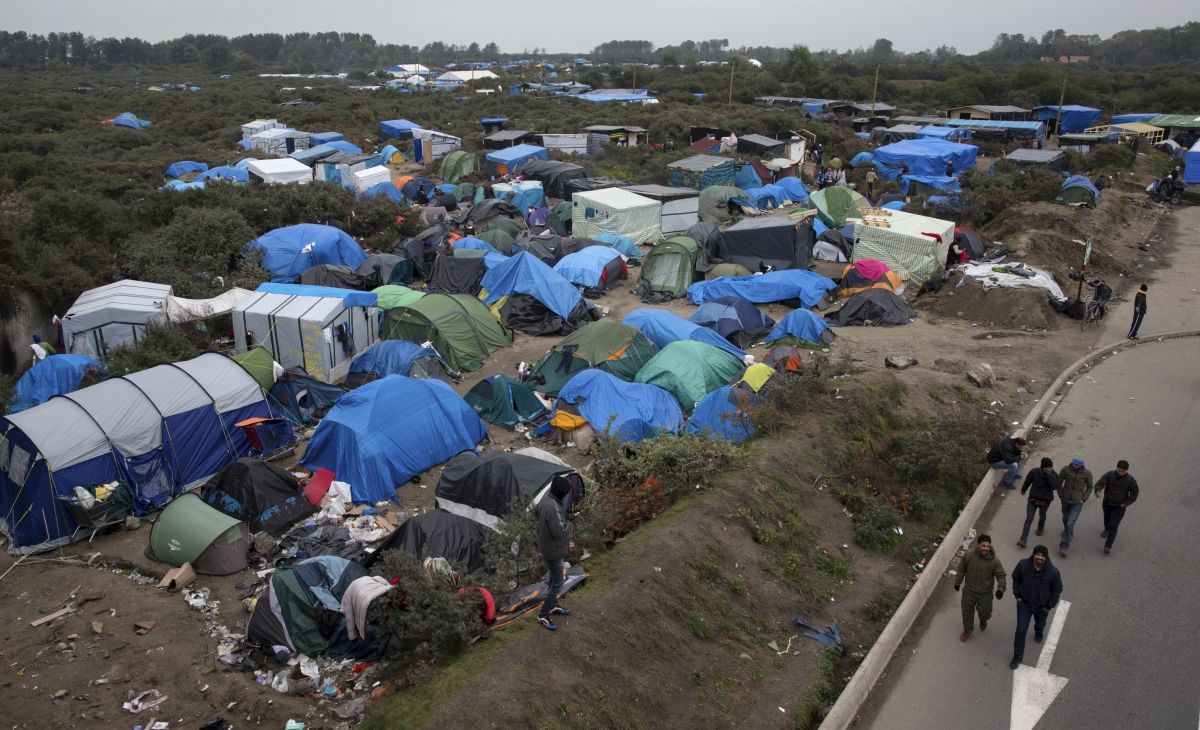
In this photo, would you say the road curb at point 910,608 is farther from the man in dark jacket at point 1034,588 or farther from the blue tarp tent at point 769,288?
the blue tarp tent at point 769,288

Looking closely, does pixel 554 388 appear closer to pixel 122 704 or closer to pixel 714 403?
pixel 714 403

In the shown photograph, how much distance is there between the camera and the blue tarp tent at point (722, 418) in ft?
41.7

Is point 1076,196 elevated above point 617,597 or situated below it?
above

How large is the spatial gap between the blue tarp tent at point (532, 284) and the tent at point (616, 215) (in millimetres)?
6296

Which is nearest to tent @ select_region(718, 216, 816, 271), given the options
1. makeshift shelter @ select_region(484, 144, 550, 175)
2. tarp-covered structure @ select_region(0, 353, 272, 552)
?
makeshift shelter @ select_region(484, 144, 550, 175)

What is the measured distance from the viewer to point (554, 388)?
1599 centimetres

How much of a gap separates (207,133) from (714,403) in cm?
4769

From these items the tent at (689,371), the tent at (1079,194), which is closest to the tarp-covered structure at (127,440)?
the tent at (689,371)

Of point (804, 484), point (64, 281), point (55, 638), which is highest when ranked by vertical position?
point (64, 281)

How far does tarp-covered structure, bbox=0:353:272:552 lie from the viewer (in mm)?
11203

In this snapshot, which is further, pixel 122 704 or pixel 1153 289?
pixel 1153 289

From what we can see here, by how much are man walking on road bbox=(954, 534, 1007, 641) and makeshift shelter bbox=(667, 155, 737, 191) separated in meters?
27.8

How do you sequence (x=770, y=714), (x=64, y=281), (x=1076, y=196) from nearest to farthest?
(x=770, y=714)
(x=64, y=281)
(x=1076, y=196)

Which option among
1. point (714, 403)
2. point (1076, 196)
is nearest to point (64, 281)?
point (714, 403)
